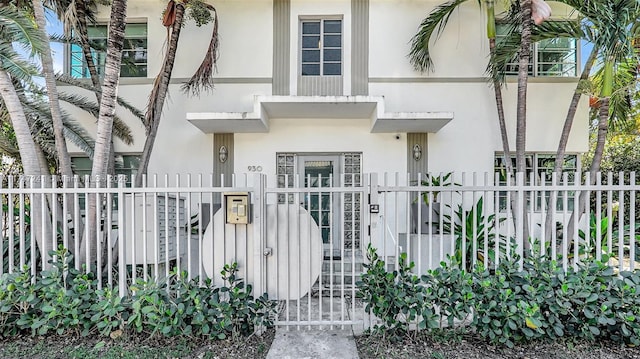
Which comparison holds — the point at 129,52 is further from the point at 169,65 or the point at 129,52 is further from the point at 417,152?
the point at 417,152

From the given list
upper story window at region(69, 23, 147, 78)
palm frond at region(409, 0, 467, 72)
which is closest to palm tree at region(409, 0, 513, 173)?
palm frond at region(409, 0, 467, 72)

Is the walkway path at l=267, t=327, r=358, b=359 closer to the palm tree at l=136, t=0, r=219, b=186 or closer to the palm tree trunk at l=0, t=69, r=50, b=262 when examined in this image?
the palm tree trunk at l=0, t=69, r=50, b=262

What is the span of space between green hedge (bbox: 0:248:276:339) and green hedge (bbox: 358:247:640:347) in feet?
4.84

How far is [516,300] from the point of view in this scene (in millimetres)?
3625

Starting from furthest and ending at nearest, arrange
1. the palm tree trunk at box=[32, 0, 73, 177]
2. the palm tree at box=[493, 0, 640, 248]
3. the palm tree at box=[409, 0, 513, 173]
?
the palm tree at box=[409, 0, 513, 173]
the palm tree at box=[493, 0, 640, 248]
the palm tree trunk at box=[32, 0, 73, 177]

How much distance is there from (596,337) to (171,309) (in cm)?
485

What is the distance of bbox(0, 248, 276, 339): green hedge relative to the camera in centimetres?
362

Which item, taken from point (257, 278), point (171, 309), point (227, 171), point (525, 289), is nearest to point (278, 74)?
point (227, 171)

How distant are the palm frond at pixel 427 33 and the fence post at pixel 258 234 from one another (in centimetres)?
527

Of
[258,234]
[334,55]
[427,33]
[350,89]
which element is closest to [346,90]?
[350,89]

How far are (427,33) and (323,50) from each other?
232cm

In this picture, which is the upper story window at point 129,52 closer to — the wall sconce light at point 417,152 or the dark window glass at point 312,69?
the dark window glass at point 312,69

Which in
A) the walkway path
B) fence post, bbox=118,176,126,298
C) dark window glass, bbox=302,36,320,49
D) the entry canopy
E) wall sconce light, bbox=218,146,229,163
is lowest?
the walkway path

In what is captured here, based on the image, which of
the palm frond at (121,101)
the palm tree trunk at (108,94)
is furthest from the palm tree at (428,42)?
the palm frond at (121,101)
